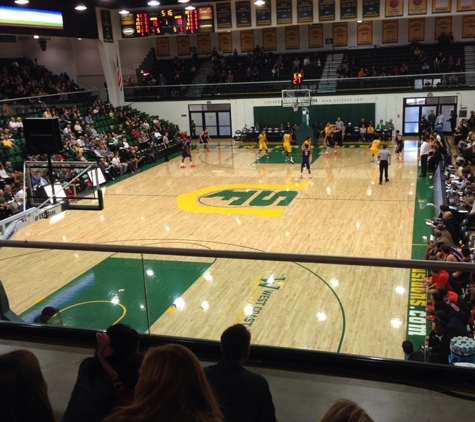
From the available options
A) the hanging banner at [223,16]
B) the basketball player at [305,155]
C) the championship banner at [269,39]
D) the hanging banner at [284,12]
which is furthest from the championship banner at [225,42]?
the basketball player at [305,155]

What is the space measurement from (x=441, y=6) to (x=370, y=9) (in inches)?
129

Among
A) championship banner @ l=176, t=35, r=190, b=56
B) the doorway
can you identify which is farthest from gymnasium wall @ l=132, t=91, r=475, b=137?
championship banner @ l=176, t=35, r=190, b=56

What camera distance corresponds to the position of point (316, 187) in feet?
60.1

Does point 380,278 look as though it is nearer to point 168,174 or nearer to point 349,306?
point 349,306

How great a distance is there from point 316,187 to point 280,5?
13258 mm

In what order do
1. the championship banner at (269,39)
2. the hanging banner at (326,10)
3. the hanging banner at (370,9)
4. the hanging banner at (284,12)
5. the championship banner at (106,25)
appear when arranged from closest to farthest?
1. the hanging banner at (370,9)
2. the hanging banner at (326,10)
3. the hanging banner at (284,12)
4. the championship banner at (106,25)
5. the championship banner at (269,39)

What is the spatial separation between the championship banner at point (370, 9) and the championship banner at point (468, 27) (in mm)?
7222

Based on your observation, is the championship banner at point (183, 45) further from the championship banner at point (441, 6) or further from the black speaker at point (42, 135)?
the black speaker at point (42, 135)

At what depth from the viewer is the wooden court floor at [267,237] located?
4805mm

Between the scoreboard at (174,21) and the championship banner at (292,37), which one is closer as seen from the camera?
the scoreboard at (174,21)

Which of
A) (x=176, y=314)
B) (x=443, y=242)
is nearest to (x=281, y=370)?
(x=176, y=314)

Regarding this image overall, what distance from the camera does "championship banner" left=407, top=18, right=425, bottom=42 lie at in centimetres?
3131

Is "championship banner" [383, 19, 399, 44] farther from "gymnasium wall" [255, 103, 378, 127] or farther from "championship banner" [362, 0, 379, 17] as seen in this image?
"gymnasium wall" [255, 103, 378, 127]

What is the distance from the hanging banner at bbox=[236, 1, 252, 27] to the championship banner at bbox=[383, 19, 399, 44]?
904cm
